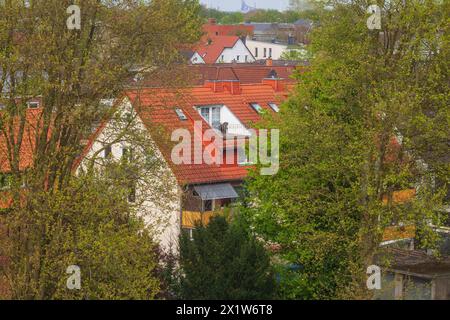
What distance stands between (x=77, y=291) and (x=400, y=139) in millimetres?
9196

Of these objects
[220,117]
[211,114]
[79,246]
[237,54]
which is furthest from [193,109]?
[237,54]

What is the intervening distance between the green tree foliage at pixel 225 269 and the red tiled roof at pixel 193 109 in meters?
2.30

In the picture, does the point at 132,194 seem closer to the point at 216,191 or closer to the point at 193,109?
the point at 216,191

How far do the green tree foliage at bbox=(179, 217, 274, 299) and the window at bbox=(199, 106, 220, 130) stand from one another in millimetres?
17226

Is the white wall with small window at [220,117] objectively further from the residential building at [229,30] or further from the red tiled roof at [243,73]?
the residential building at [229,30]

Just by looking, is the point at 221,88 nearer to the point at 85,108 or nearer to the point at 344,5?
the point at 344,5

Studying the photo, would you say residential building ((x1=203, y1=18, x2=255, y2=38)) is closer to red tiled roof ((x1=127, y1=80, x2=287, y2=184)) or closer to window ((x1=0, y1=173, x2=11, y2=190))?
red tiled roof ((x1=127, y1=80, x2=287, y2=184))

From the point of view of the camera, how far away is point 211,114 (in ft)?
120

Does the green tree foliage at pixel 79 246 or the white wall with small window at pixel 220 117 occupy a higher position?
the white wall with small window at pixel 220 117

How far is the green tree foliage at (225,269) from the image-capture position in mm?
17906

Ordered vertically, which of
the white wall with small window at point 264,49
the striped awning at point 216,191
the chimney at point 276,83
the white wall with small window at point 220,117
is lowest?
the striped awning at point 216,191

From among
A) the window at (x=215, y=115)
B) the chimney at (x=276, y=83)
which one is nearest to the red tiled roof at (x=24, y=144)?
the window at (x=215, y=115)

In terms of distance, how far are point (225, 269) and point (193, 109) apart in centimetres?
1516
